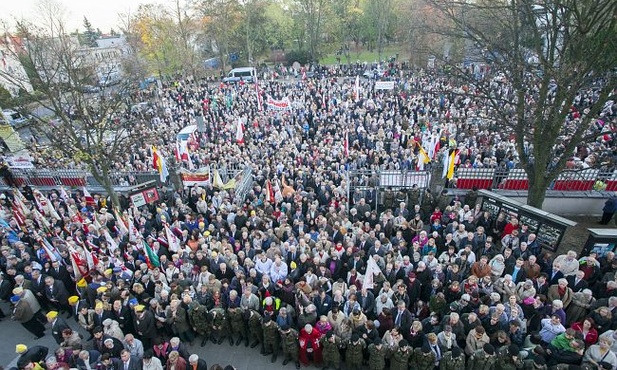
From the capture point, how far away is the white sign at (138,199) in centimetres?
1302

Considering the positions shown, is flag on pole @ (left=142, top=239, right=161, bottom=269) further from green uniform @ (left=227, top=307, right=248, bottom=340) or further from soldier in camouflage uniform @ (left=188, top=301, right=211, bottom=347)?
green uniform @ (left=227, top=307, right=248, bottom=340)

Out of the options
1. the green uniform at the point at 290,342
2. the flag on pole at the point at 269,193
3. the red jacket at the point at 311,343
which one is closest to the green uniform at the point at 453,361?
the red jacket at the point at 311,343

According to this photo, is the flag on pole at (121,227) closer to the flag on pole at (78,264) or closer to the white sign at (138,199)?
the flag on pole at (78,264)

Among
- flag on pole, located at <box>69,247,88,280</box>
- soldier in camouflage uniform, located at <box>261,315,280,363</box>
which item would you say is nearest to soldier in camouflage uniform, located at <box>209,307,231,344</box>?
soldier in camouflage uniform, located at <box>261,315,280,363</box>

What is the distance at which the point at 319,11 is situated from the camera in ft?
150

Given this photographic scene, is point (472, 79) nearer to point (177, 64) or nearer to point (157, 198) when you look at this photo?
point (157, 198)

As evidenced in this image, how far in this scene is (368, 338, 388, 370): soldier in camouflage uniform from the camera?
6473 mm

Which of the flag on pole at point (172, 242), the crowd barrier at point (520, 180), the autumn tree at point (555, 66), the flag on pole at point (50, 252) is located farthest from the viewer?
the crowd barrier at point (520, 180)

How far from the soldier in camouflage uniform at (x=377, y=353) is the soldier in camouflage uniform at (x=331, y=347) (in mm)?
634

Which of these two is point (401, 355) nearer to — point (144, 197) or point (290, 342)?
point (290, 342)

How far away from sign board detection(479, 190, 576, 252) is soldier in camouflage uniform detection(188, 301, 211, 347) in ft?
28.9

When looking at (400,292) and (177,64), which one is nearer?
(400,292)

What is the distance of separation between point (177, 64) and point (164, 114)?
74.4ft

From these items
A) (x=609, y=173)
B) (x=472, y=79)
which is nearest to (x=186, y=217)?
(x=472, y=79)
